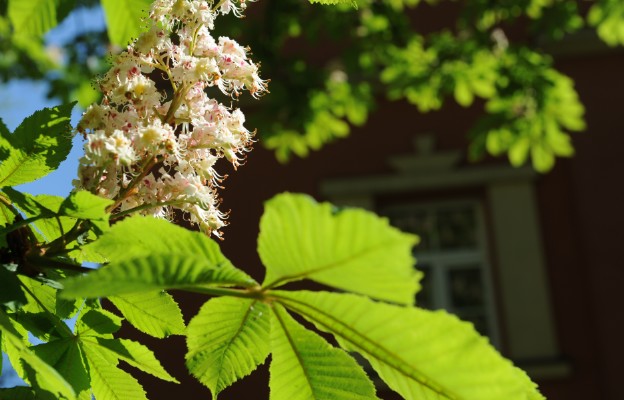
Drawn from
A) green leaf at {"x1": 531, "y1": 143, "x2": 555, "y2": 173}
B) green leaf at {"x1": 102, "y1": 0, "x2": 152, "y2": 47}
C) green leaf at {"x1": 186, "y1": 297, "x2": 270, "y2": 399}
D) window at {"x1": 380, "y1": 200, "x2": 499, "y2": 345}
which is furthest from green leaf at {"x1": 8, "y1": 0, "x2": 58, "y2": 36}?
window at {"x1": 380, "y1": 200, "x2": 499, "y2": 345}

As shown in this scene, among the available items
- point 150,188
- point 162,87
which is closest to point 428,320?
point 150,188

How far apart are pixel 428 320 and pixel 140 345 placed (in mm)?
413

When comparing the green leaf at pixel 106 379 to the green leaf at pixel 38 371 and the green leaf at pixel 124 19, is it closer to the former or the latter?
the green leaf at pixel 38 371

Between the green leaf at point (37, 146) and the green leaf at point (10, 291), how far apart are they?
0.43ft

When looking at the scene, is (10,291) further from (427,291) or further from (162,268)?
(427,291)

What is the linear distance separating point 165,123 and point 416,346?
0.40 metres

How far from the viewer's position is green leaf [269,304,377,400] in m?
0.72

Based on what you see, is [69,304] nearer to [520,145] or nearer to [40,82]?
[520,145]

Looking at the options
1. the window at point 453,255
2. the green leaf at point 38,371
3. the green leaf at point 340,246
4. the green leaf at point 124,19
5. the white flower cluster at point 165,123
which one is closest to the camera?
the green leaf at point 340,246

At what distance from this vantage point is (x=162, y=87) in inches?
40.4

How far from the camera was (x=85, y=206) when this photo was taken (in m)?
0.77

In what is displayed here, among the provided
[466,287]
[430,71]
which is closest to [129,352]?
[430,71]

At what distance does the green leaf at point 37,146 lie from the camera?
889mm

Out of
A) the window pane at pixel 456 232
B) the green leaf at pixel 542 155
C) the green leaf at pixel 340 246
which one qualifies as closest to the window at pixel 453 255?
the window pane at pixel 456 232
